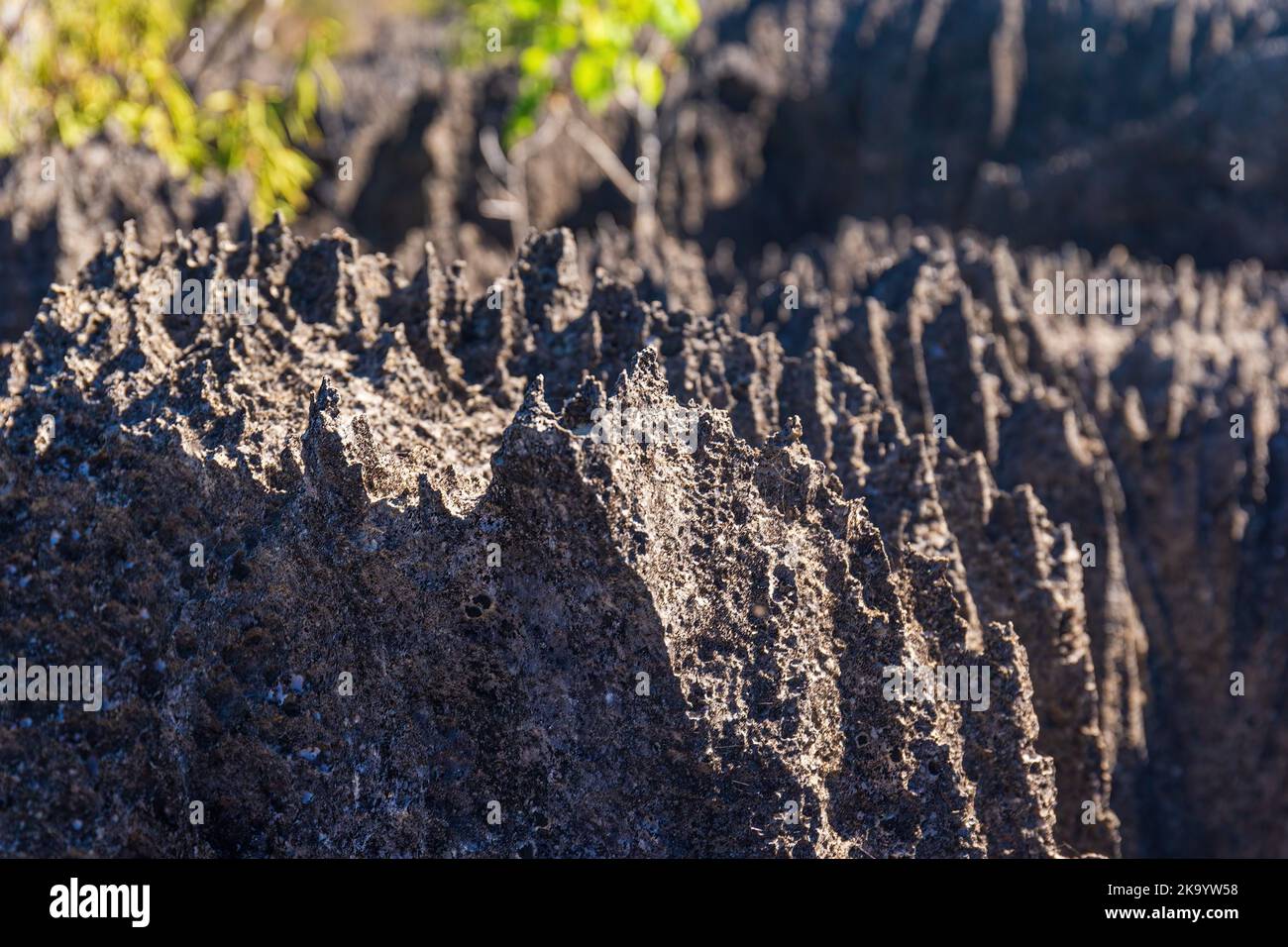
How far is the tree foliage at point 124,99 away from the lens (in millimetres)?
7566

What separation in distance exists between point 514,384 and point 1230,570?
11.2ft

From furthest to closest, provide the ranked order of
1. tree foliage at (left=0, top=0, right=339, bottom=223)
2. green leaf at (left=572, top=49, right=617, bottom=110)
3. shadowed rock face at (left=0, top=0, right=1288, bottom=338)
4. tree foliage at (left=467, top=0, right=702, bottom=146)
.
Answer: shadowed rock face at (left=0, top=0, right=1288, bottom=338) → tree foliage at (left=0, top=0, right=339, bottom=223) → green leaf at (left=572, top=49, right=617, bottom=110) → tree foliage at (left=467, top=0, right=702, bottom=146)

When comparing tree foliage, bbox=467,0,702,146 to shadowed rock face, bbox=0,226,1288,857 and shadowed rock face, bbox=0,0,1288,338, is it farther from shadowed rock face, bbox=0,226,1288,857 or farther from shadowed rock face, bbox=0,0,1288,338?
shadowed rock face, bbox=0,226,1288,857

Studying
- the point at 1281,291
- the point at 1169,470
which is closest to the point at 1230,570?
the point at 1169,470

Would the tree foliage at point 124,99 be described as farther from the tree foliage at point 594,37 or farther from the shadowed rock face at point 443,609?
the shadowed rock face at point 443,609

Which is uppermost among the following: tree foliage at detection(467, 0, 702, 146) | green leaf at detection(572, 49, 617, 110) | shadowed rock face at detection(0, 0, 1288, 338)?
shadowed rock face at detection(0, 0, 1288, 338)

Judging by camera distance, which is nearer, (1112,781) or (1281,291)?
(1112,781)

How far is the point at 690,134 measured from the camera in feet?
43.4

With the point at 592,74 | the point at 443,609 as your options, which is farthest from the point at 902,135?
the point at 443,609

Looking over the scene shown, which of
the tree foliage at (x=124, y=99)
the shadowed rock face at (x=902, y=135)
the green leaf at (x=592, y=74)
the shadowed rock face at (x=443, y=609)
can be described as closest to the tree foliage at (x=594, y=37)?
the green leaf at (x=592, y=74)

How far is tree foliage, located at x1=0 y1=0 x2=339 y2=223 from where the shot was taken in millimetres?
7566

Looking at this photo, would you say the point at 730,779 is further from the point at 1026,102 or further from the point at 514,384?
the point at 1026,102

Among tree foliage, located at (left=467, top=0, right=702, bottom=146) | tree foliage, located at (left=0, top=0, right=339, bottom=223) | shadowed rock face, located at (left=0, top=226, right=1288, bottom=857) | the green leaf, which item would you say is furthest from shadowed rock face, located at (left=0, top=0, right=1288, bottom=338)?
shadowed rock face, located at (left=0, top=226, right=1288, bottom=857)
